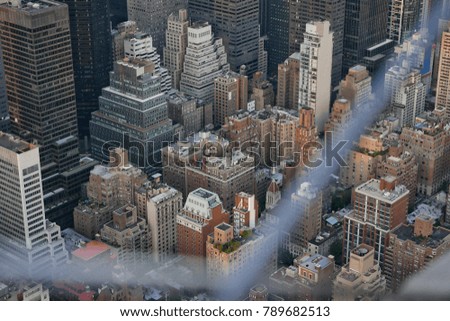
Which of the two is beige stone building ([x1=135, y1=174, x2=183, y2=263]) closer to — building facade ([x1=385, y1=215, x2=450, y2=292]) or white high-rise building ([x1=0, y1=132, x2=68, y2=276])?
white high-rise building ([x1=0, y1=132, x2=68, y2=276])

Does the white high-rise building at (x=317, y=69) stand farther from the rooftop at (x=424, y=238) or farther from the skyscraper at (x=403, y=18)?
the rooftop at (x=424, y=238)

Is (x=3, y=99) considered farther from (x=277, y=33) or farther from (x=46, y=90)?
(x=277, y=33)

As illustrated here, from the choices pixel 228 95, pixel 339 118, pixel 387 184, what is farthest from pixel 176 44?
pixel 387 184

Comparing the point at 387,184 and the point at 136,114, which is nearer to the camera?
the point at 387,184

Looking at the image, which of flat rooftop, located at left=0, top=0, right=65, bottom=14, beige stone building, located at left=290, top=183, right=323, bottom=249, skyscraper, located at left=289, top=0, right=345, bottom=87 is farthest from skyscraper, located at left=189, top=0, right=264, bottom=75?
beige stone building, located at left=290, top=183, right=323, bottom=249

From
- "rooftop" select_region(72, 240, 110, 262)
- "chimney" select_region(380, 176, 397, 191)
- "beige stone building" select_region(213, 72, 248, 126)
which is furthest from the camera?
"beige stone building" select_region(213, 72, 248, 126)

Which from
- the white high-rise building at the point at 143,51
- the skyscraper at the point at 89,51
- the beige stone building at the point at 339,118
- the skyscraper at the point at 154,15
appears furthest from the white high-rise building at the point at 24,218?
the skyscraper at the point at 154,15
